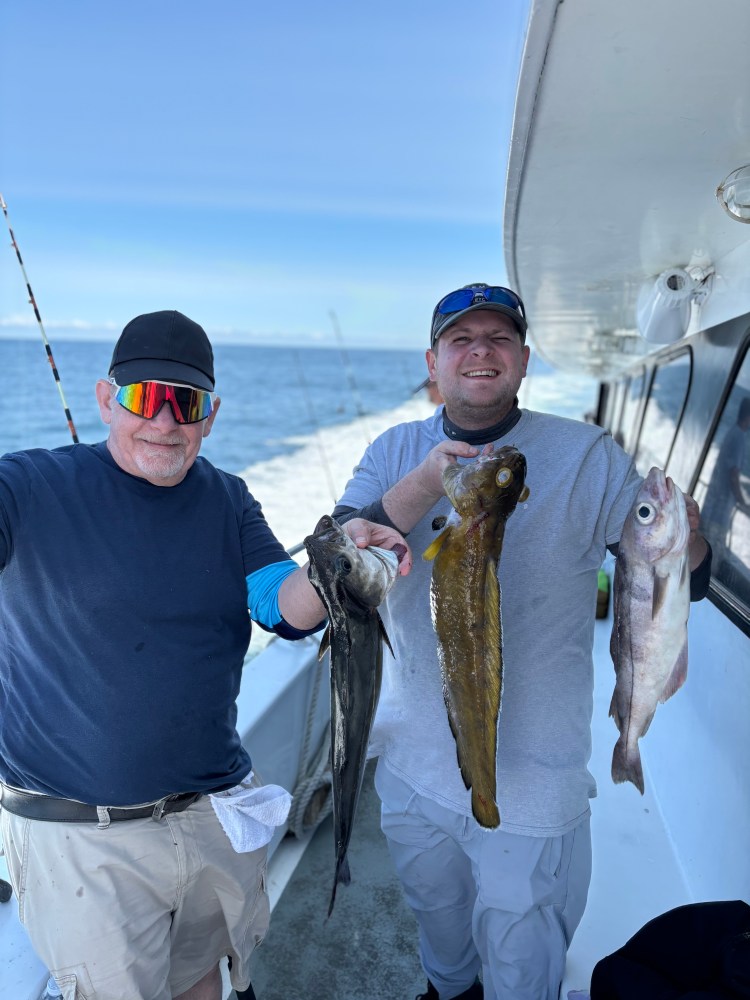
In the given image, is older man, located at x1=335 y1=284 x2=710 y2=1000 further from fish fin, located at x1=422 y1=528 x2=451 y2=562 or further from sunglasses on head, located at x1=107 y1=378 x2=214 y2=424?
sunglasses on head, located at x1=107 y1=378 x2=214 y2=424

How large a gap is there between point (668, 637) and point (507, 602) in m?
0.54

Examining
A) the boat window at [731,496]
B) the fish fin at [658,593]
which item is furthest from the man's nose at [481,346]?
the boat window at [731,496]

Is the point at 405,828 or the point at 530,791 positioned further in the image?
the point at 405,828

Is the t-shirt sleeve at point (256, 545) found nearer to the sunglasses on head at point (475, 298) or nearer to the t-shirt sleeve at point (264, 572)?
the t-shirt sleeve at point (264, 572)

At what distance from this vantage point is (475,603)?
179cm

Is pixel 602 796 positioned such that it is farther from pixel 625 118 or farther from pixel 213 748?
pixel 625 118

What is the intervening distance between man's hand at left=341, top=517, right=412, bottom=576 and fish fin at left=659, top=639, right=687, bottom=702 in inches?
30.7

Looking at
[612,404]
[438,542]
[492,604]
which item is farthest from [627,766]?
[612,404]

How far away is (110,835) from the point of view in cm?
207

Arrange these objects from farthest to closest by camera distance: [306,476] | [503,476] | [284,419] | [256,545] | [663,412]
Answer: [284,419]
[306,476]
[663,412]
[256,545]
[503,476]

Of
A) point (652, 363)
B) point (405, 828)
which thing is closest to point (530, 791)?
point (405, 828)

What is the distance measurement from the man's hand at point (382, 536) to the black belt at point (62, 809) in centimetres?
111

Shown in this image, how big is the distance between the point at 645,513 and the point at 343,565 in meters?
0.79

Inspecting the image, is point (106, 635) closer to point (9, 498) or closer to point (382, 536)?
point (9, 498)
